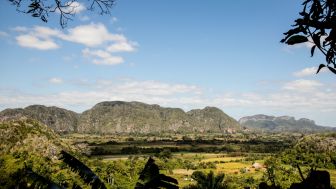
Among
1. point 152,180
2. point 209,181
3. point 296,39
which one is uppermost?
point 296,39

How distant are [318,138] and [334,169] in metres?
22.2

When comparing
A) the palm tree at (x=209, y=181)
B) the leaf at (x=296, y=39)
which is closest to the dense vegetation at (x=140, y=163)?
the palm tree at (x=209, y=181)

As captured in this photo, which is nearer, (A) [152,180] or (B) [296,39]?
(B) [296,39]

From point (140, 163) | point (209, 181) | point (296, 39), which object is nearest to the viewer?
point (296, 39)

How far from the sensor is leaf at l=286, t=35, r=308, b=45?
347cm

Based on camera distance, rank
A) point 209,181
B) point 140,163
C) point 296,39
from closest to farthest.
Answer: point 296,39 → point 209,181 → point 140,163

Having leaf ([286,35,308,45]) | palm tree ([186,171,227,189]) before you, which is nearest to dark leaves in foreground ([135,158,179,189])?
leaf ([286,35,308,45])

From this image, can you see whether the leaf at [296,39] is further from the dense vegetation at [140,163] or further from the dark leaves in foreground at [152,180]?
the dense vegetation at [140,163]

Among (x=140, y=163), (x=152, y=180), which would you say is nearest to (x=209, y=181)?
(x=152, y=180)

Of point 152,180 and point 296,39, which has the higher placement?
point 296,39

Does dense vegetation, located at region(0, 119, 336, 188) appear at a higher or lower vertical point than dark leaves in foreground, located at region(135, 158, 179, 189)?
lower

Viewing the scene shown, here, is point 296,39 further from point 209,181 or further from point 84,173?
point 209,181

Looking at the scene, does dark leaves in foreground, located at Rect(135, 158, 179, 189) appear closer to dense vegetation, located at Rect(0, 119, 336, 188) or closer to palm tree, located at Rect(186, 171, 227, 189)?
palm tree, located at Rect(186, 171, 227, 189)

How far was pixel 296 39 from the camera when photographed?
3514 mm
